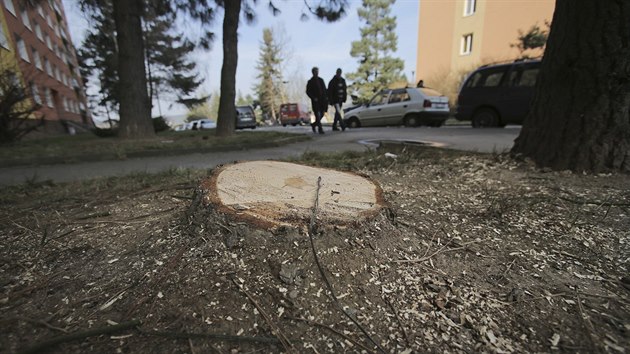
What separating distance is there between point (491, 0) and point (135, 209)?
80.3 ft

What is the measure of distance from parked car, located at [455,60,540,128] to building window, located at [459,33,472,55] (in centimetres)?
1525

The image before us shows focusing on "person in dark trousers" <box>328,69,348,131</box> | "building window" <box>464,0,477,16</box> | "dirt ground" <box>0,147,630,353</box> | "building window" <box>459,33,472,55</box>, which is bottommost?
"dirt ground" <box>0,147,630,353</box>

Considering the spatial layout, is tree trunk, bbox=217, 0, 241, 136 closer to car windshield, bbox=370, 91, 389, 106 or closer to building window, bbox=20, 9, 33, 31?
car windshield, bbox=370, 91, 389, 106

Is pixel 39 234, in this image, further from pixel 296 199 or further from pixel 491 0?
pixel 491 0

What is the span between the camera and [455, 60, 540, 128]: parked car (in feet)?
26.3

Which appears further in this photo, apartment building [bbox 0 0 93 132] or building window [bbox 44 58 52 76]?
building window [bbox 44 58 52 76]

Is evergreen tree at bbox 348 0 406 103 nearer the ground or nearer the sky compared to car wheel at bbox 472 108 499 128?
nearer the sky

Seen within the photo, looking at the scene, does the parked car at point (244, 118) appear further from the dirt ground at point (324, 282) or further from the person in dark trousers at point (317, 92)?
the dirt ground at point (324, 282)

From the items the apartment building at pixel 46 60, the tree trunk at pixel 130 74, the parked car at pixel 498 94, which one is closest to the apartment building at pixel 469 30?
the parked car at pixel 498 94

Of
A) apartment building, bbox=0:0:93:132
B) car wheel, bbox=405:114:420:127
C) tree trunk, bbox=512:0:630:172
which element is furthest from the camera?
apartment building, bbox=0:0:93:132

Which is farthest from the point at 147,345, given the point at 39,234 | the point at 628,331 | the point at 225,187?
the point at 628,331

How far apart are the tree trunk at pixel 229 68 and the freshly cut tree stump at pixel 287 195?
642 cm

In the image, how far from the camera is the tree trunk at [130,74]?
7.16 metres

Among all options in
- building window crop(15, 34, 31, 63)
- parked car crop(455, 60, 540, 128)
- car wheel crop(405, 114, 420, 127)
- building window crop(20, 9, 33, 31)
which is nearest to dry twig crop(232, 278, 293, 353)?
parked car crop(455, 60, 540, 128)
